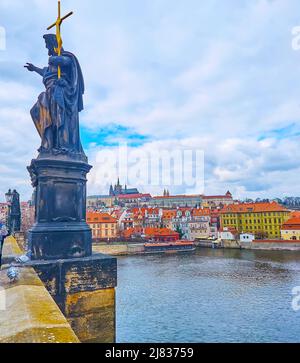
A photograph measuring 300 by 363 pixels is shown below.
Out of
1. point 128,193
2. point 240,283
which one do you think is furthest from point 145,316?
point 128,193

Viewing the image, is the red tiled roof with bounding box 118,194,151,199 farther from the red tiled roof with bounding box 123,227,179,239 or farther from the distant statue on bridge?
the distant statue on bridge

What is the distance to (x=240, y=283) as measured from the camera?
28.0m

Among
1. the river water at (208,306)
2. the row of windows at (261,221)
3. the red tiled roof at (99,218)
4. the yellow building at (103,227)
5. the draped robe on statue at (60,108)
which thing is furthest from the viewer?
the red tiled roof at (99,218)

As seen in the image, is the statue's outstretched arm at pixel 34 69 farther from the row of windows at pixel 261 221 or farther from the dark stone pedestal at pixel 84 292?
the row of windows at pixel 261 221

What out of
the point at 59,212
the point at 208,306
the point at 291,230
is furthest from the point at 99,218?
the point at 59,212

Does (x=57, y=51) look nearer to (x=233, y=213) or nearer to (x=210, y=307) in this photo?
(x=210, y=307)

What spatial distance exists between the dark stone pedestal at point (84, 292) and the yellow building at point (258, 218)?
69.7 m

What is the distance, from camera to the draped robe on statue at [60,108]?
203 inches

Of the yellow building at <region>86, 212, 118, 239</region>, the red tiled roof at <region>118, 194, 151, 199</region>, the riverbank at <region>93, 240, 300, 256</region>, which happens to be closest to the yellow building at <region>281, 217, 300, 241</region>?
the riverbank at <region>93, 240, 300, 256</region>

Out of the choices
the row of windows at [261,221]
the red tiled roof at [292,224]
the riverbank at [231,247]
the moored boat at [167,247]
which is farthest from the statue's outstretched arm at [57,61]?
the row of windows at [261,221]

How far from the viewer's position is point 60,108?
17.0 ft

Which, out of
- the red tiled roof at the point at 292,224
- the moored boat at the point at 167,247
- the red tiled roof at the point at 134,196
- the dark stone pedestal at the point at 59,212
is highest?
the red tiled roof at the point at 134,196

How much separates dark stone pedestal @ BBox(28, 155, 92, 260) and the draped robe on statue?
11.7 inches
